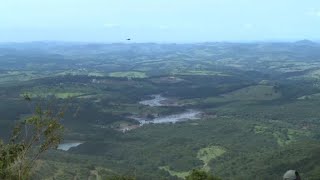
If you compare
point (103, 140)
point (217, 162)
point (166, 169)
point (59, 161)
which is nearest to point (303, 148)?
point (217, 162)

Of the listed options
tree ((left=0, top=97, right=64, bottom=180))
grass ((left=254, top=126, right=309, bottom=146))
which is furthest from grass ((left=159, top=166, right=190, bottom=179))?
tree ((left=0, top=97, right=64, bottom=180))

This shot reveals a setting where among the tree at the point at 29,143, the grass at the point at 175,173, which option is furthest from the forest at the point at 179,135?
the tree at the point at 29,143

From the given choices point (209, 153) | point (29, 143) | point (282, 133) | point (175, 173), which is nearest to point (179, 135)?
point (209, 153)

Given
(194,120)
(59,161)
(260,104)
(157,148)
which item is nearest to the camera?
(59,161)

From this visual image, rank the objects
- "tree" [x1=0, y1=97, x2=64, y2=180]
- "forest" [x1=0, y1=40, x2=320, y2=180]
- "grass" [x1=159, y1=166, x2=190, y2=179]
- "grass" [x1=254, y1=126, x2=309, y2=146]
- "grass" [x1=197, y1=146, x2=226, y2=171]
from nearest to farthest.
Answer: "tree" [x1=0, y1=97, x2=64, y2=180]
"forest" [x1=0, y1=40, x2=320, y2=180]
"grass" [x1=159, y1=166, x2=190, y2=179]
"grass" [x1=197, y1=146, x2=226, y2=171]
"grass" [x1=254, y1=126, x2=309, y2=146]

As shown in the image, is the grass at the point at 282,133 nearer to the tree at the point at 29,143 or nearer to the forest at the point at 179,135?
the forest at the point at 179,135

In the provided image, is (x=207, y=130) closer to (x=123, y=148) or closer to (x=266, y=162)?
(x=123, y=148)

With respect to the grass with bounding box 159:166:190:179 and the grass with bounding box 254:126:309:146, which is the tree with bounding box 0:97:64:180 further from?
the grass with bounding box 254:126:309:146
